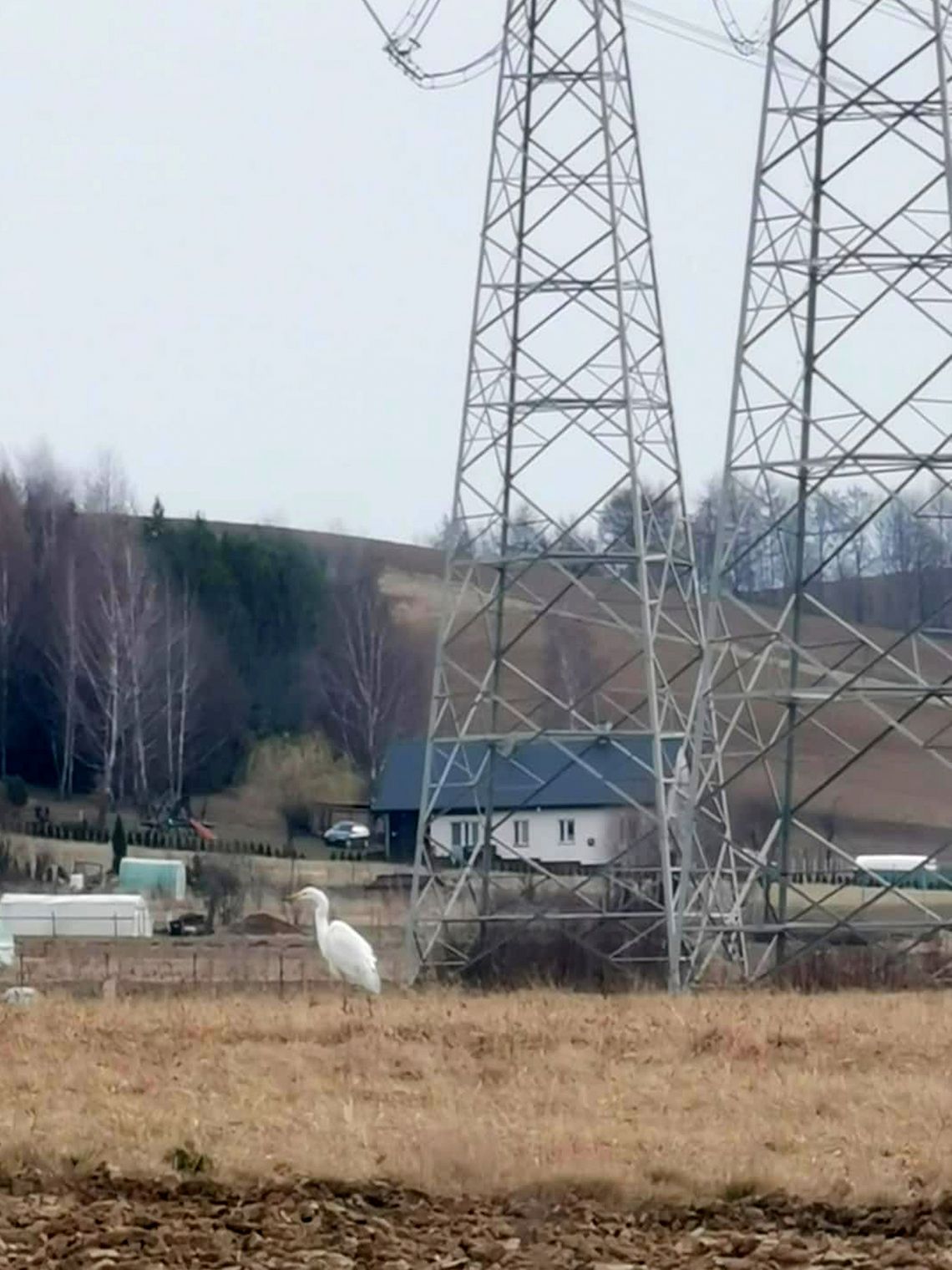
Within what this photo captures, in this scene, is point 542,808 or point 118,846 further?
point 542,808

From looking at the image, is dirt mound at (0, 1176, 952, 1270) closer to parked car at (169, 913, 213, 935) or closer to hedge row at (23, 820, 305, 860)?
parked car at (169, 913, 213, 935)

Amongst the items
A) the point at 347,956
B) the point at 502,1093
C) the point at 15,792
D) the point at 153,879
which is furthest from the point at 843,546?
the point at 15,792

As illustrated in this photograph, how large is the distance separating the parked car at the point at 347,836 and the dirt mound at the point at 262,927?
2188 centimetres

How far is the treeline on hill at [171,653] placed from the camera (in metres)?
81.8

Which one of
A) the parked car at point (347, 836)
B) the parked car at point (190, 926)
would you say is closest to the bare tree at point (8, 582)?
the parked car at point (347, 836)

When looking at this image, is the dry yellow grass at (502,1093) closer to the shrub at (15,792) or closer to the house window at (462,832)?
the house window at (462,832)

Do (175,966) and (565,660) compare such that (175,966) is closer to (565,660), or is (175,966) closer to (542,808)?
(542,808)

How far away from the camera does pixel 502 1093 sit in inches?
584

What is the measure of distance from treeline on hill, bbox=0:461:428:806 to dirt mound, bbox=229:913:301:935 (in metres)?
25.9

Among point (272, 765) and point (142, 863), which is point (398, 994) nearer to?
point (142, 863)

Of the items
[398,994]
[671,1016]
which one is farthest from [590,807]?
[671,1016]

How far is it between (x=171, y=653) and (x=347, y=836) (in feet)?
31.6

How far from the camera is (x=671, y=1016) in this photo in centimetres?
1872

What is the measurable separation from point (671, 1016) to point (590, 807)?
1991 inches
